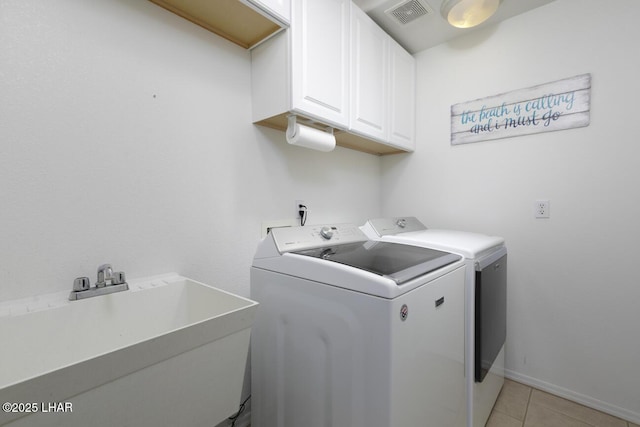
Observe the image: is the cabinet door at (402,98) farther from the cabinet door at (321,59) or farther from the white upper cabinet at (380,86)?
the cabinet door at (321,59)

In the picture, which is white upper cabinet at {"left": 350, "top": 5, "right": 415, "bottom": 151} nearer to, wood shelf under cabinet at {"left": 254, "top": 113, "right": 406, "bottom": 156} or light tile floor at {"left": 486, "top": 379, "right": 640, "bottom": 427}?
wood shelf under cabinet at {"left": 254, "top": 113, "right": 406, "bottom": 156}

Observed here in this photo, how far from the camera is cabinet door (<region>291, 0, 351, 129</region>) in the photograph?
4.30 feet

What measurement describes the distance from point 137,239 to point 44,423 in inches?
28.0

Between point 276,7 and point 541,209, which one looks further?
point 541,209

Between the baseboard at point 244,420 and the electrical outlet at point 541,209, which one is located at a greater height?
the electrical outlet at point 541,209

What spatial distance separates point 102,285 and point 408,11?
87.3 inches

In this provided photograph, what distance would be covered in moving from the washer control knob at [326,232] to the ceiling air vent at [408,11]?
1.46 m

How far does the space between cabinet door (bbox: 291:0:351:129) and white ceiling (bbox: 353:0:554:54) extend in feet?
0.92

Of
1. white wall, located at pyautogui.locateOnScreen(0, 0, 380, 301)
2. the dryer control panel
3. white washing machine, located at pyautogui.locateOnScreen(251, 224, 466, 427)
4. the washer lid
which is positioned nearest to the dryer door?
white washing machine, located at pyautogui.locateOnScreen(251, 224, 466, 427)

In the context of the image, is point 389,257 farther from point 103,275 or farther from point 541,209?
point 541,209

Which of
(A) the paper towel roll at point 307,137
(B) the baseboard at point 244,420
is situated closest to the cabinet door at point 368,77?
(A) the paper towel roll at point 307,137

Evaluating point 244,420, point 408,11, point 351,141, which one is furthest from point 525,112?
point 244,420

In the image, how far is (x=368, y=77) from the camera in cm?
178

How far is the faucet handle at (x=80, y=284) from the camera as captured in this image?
0.90 m
